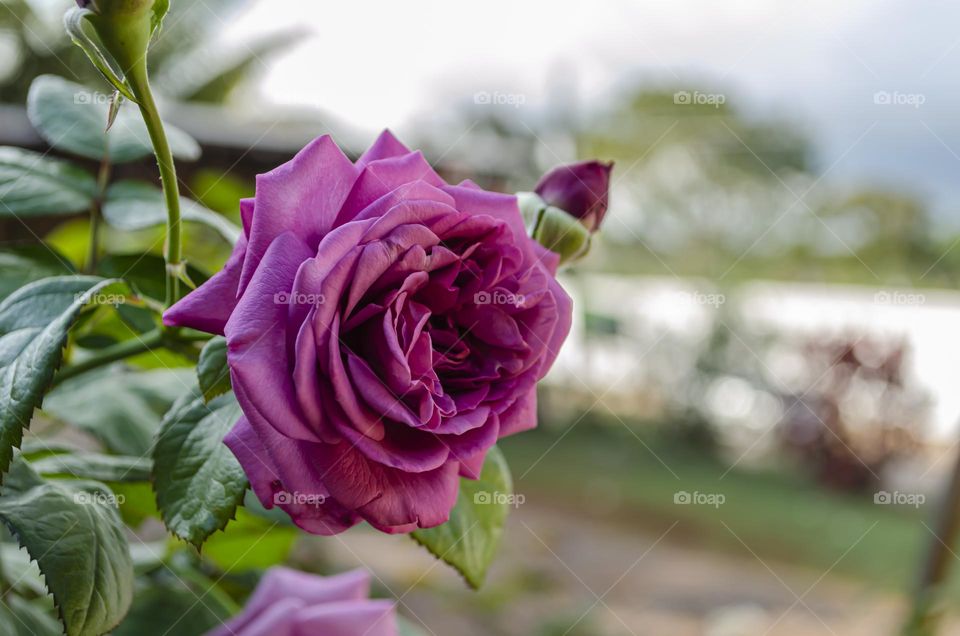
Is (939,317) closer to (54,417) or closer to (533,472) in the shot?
(533,472)

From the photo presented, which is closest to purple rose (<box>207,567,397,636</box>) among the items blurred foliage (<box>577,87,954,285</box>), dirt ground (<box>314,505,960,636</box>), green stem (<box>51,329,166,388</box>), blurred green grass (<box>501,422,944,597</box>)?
green stem (<box>51,329,166,388</box>)

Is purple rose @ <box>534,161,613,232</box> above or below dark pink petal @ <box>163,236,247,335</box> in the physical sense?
below

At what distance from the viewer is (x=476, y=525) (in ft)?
1.03

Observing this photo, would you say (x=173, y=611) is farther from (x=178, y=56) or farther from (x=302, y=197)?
(x=178, y=56)

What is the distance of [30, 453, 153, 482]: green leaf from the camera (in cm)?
33

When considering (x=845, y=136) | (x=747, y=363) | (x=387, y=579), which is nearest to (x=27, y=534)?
(x=387, y=579)

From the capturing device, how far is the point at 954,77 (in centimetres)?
295

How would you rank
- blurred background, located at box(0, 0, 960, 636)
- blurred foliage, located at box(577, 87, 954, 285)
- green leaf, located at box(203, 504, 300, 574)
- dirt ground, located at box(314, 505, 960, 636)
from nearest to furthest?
green leaf, located at box(203, 504, 300, 574)
dirt ground, located at box(314, 505, 960, 636)
blurred background, located at box(0, 0, 960, 636)
blurred foliage, located at box(577, 87, 954, 285)

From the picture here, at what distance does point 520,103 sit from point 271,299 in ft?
1.26

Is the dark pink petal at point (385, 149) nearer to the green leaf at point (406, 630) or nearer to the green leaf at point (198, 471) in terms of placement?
the green leaf at point (198, 471)

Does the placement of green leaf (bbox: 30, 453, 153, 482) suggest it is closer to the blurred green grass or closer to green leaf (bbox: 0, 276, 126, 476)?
green leaf (bbox: 0, 276, 126, 476)

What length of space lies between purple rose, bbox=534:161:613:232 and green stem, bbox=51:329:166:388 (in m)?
0.15

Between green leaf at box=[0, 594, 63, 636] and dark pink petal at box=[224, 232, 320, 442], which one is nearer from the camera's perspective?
dark pink petal at box=[224, 232, 320, 442]

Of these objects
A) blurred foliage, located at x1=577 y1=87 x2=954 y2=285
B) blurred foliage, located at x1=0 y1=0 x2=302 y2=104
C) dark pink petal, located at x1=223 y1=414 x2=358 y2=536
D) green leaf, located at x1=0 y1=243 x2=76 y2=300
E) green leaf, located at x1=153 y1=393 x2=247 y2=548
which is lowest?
blurred foliage, located at x1=577 y1=87 x2=954 y2=285
